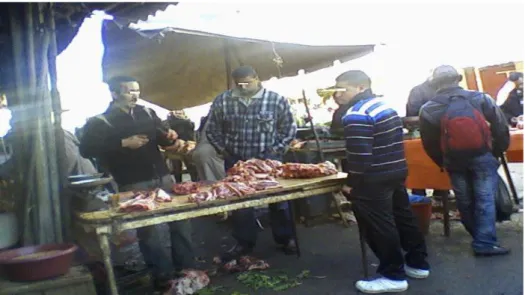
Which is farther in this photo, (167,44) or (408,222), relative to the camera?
(167,44)

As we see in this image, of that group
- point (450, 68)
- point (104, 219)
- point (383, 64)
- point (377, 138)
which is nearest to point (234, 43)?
point (450, 68)

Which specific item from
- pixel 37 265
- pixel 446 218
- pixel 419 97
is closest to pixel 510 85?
pixel 419 97

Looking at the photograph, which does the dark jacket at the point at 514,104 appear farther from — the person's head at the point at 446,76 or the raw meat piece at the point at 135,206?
the raw meat piece at the point at 135,206

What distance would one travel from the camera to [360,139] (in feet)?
14.5

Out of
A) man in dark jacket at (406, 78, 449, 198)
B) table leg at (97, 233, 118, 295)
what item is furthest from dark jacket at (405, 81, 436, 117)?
table leg at (97, 233, 118, 295)

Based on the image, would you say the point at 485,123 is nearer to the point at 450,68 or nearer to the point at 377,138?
the point at 450,68

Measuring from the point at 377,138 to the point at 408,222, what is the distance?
102 centimetres

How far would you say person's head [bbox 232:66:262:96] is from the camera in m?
6.02

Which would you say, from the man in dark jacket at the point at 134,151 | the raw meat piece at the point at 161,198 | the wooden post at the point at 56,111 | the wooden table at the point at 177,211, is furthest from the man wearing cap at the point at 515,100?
the wooden post at the point at 56,111

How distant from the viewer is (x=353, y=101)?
461 cm

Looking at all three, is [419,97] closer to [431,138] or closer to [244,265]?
[431,138]

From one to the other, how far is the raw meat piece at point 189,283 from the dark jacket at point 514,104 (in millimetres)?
6084

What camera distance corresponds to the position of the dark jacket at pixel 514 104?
345 inches

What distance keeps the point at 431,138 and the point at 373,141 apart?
1620 mm
